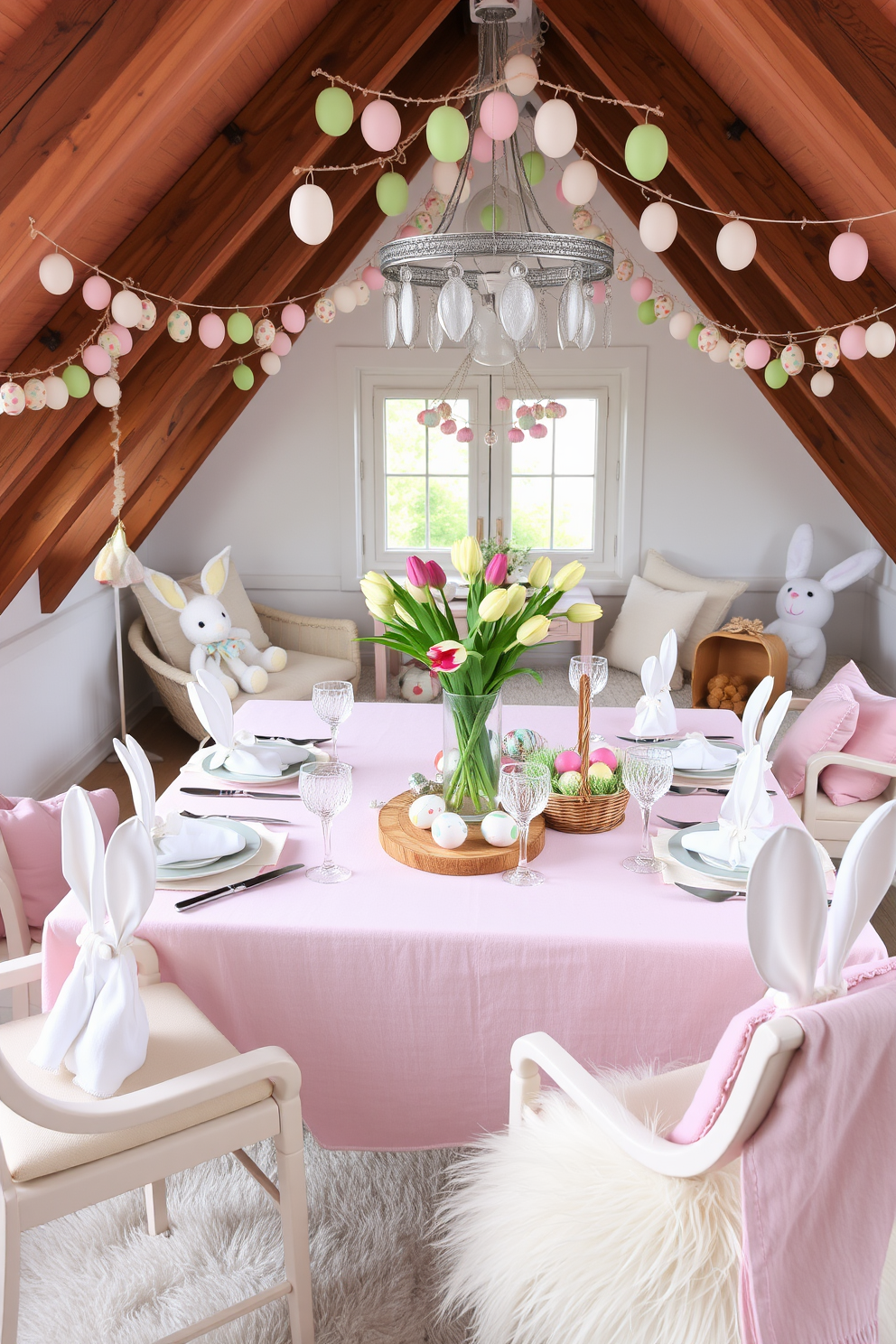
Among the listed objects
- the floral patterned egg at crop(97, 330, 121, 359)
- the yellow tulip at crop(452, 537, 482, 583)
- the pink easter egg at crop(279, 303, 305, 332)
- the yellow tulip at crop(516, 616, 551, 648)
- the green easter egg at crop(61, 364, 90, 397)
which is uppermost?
the pink easter egg at crop(279, 303, 305, 332)

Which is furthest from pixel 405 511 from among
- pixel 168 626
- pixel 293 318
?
pixel 293 318

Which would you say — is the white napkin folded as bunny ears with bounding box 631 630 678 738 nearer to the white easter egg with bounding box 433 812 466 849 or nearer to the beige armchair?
the beige armchair

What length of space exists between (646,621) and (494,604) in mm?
3500

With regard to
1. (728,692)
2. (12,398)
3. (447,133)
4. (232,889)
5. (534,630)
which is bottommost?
(728,692)

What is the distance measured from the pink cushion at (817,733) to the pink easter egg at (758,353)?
1054 mm

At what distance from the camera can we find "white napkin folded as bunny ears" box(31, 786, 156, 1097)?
147 cm

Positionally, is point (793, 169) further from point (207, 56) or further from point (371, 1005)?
point (371, 1005)

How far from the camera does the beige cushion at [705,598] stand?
5.13 m

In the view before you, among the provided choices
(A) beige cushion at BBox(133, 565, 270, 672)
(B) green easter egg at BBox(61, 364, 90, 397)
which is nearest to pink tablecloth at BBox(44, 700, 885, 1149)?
(B) green easter egg at BBox(61, 364, 90, 397)

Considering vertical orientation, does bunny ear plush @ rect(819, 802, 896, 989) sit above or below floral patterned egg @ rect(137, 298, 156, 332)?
below

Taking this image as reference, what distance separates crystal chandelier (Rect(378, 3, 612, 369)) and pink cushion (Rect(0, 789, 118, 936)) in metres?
1.20

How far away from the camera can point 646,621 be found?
5160 mm

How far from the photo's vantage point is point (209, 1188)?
1.96 metres

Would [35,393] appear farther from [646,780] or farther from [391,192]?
[646,780]
